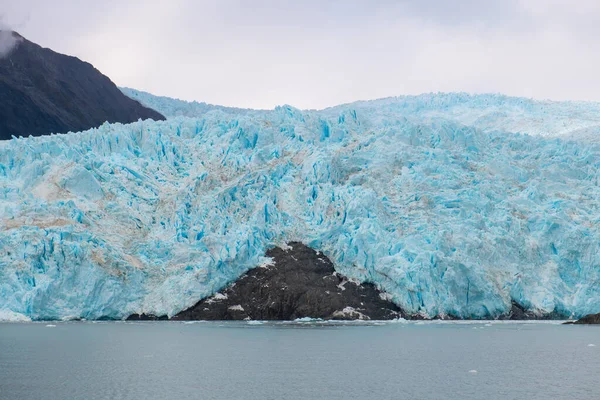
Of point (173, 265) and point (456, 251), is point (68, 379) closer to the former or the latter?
point (173, 265)

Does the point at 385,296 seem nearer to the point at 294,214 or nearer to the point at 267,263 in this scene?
the point at 267,263

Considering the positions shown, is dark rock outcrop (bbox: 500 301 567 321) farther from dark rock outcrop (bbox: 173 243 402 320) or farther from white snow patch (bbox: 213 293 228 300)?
white snow patch (bbox: 213 293 228 300)

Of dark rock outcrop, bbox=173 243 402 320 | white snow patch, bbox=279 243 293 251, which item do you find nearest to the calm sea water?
dark rock outcrop, bbox=173 243 402 320

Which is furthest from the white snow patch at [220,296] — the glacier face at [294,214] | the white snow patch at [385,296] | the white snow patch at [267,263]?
the white snow patch at [385,296]

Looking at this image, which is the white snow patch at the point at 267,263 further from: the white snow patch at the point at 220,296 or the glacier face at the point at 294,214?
the white snow patch at the point at 220,296

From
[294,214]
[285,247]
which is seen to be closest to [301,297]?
[285,247]

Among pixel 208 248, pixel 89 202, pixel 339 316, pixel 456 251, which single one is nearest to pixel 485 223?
pixel 456 251
